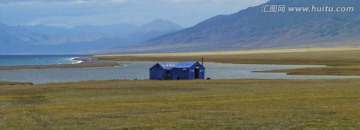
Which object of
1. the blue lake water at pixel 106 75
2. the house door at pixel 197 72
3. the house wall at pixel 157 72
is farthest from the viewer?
the blue lake water at pixel 106 75

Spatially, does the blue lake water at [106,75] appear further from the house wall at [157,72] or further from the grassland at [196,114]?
the grassland at [196,114]

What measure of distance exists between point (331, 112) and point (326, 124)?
5.21 m

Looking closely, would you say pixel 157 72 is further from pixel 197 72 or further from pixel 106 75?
pixel 106 75

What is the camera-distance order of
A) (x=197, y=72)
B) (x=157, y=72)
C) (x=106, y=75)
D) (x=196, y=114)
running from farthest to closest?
(x=106, y=75)
(x=197, y=72)
(x=157, y=72)
(x=196, y=114)

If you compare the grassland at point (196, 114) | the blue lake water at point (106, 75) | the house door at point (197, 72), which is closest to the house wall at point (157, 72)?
the house door at point (197, 72)

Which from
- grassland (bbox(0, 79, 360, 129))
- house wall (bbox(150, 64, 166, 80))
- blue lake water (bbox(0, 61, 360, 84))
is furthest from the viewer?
blue lake water (bbox(0, 61, 360, 84))

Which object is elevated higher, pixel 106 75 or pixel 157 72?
pixel 157 72

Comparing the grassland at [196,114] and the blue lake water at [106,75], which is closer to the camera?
the grassland at [196,114]

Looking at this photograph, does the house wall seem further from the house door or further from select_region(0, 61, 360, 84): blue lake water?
select_region(0, 61, 360, 84): blue lake water

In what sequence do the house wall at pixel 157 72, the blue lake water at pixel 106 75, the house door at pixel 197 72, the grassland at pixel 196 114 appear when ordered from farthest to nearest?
1. the blue lake water at pixel 106 75
2. the house door at pixel 197 72
3. the house wall at pixel 157 72
4. the grassland at pixel 196 114

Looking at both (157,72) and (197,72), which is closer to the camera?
(157,72)

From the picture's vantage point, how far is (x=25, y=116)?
32250 mm

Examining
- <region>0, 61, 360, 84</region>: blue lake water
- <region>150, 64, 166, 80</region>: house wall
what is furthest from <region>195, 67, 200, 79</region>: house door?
<region>0, 61, 360, 84</region>: blue lake water

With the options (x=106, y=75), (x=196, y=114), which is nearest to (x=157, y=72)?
(x=106, y=75)
